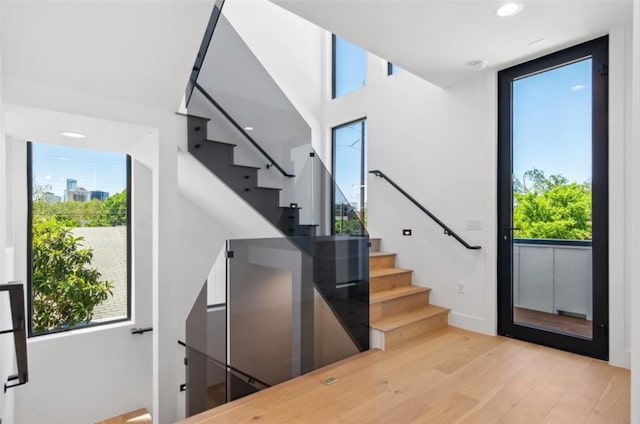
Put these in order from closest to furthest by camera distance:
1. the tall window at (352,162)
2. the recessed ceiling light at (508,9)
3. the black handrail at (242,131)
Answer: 1. the recessed ceiling light at (508,9)
2. the black handrail at (242,131)
3. the tall window at (352,162)

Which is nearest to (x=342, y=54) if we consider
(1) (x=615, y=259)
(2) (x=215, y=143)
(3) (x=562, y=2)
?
(2) (x=215, y=143)

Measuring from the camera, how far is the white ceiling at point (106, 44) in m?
2.09

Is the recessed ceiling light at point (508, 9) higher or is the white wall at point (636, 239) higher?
the recessed ceiling light at point (508, 9)

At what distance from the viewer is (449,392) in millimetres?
2363

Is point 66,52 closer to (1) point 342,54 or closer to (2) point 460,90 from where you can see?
(2) point 460,90

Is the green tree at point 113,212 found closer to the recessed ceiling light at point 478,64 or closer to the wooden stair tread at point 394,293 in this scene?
the wooden stair tread at point 394,293

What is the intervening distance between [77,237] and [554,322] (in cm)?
549

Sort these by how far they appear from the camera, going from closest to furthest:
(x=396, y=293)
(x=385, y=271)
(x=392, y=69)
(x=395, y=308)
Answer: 1. (x=395, y=308)
2. (x=396, y=293)
3. (x=385, y=271)
4. (x=392, y=69)

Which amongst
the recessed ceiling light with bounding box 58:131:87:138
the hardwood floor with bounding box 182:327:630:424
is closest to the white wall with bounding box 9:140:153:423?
the recessed ceiling light with bounding box 58:131:87:138

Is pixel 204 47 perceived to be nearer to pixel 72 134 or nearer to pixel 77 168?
pixel 72 134

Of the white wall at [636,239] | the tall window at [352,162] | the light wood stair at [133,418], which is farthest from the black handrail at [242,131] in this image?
the light wood stair at [133,418]

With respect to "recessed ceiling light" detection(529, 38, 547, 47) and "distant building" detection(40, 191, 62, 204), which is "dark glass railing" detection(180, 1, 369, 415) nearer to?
"distant building" detection(40, 191, 62, 204)

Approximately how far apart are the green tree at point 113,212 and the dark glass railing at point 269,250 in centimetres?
186

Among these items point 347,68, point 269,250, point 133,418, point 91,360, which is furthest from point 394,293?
point 347,68
